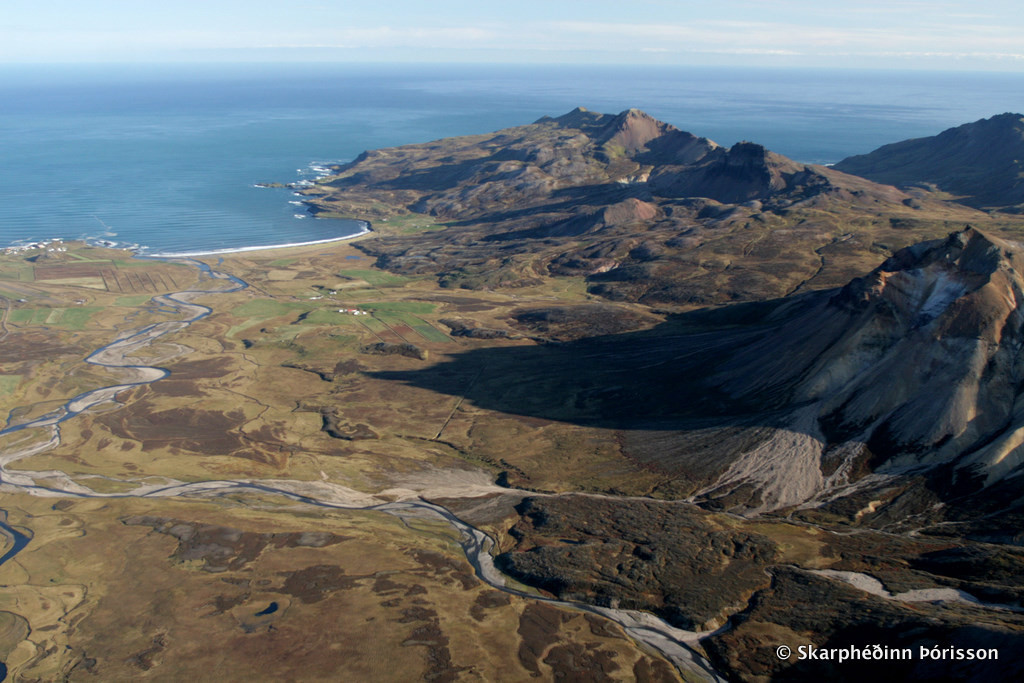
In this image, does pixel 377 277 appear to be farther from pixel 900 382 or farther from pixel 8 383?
pixel 900 382

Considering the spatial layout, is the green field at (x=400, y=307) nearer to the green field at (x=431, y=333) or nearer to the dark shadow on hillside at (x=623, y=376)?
the green field at (x=431, y=333)

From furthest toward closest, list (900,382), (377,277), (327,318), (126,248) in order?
(126,248) → (377,277) → (327,318) → (900,382)

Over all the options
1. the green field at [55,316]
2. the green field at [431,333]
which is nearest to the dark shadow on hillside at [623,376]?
the green field at [431,333]

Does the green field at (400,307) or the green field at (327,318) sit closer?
the green field at (327,318)

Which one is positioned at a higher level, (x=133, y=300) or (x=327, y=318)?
(x=327, y=318)

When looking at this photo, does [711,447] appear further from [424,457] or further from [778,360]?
[424,457]

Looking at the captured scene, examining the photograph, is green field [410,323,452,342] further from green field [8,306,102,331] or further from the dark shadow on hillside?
green field [8,306,102,331]

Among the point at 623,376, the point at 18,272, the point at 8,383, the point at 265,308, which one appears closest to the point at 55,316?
the point at 8,383

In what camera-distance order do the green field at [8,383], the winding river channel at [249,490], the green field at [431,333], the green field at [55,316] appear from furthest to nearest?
the green field at [55,316]
the green field at [431,333]
the green field at [8,383]
the winding river channel at [249,490]

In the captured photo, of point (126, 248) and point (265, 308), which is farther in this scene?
point (126, 248)
